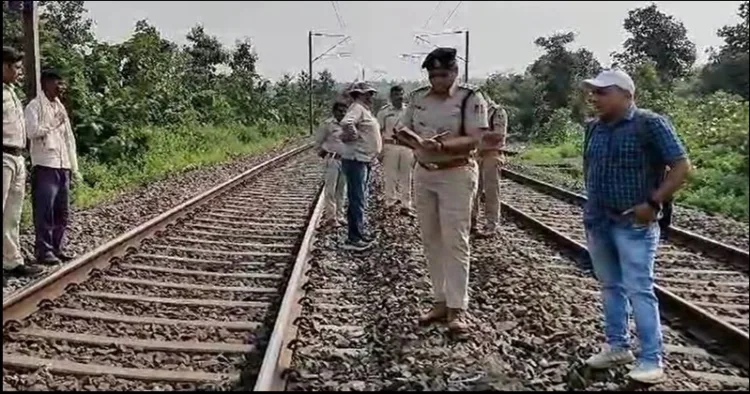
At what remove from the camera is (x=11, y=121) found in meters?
6.64

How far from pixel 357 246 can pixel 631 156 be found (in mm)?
4555

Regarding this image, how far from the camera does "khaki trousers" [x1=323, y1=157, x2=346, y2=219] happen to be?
945 cm

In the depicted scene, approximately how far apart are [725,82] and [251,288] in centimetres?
375

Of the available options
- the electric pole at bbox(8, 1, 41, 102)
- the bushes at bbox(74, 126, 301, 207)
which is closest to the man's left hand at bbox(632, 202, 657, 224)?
the electric pole at bbox(8, 1, 41, 102)

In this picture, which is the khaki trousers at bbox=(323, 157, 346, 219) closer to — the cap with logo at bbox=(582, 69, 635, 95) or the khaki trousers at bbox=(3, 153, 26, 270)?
the khaki trousers at bbox=(3, 153, 26, 270)

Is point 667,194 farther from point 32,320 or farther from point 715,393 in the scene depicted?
point 32,320

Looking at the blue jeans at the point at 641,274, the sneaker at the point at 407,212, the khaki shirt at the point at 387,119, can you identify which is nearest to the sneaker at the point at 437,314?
the blue jeans at the point at 641,274

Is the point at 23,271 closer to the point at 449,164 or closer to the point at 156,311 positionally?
the point at 156,311

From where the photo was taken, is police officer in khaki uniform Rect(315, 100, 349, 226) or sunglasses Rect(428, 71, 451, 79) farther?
police officer in khaki uniform Rect(315, 100, 349, 226)

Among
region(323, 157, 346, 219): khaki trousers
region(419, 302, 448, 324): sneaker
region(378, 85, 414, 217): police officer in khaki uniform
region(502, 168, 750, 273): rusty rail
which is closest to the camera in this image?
region(419, 302, 448, 324): sneaker

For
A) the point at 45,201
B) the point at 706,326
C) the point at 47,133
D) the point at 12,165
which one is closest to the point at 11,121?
the point at 12,165

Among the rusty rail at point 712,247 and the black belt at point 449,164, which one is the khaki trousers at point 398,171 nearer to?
the rusty rail at point 712,247

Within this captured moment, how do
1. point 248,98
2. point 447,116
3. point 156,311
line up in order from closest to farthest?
point 447,116 → point 156,311 → point 248,98

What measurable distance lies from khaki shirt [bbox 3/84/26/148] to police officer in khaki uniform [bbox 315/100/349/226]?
305cm
